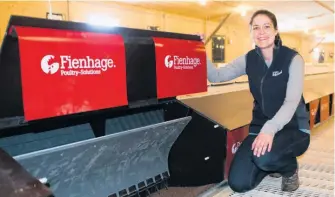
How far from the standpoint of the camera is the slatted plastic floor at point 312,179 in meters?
1.67

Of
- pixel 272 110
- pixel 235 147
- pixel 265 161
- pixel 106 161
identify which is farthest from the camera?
pixel 235 147

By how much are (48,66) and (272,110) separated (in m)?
1.16

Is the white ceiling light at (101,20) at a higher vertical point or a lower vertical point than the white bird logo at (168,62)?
higher

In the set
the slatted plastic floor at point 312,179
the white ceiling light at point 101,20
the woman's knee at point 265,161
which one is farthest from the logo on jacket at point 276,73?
the white ceiling light at point 101,20

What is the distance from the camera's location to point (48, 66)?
978 millimetres

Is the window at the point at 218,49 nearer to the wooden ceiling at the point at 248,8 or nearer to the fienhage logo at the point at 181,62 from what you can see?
the wooden ceiling at the point at 248,8

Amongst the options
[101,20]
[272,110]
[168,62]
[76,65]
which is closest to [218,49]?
[101,20]

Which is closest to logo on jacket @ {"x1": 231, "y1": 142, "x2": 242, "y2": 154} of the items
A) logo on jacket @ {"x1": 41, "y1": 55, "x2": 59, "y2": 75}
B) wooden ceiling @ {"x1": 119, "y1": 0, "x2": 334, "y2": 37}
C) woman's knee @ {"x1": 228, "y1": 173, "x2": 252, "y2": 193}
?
woman's knee @ {"x1": 228, "y1": 173, "x2": 252, "y2": 193}

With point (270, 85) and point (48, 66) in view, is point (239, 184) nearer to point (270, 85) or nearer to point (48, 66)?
Result: point (270, 85)

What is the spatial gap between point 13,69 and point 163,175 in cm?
99

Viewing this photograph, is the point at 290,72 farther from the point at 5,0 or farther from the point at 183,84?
the point at 5,0

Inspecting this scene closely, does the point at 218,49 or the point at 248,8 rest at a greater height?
the point at 248,8

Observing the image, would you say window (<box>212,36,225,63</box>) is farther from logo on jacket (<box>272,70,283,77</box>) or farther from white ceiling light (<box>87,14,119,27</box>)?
logo on jacket (<box>272,70,283,77</box>)

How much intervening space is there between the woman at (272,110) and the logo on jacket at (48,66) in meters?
0.96
